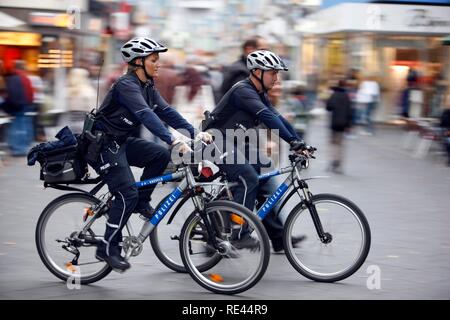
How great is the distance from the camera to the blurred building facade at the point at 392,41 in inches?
998

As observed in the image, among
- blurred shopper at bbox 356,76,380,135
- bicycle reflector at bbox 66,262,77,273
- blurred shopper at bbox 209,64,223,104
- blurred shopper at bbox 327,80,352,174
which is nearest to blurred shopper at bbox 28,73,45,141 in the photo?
blurred shopper at bbox 209,64,223,104

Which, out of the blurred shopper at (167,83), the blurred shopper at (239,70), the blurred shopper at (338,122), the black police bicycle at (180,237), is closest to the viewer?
the black police bicycle at (180,237)

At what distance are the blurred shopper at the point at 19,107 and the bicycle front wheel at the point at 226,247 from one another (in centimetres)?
921

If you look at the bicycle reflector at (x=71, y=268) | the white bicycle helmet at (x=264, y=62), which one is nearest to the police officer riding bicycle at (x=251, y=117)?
the white bicycle helmet at (x=264, y=62)

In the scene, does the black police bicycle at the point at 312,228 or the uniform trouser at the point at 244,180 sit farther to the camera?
the uniform trouser at the point at 244,180

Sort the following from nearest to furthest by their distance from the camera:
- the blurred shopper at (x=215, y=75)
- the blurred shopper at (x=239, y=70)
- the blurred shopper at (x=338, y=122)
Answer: the blurred shopper at (x=239, y=70) → the blurred shopper at (x=338, y=122) → the blurred shopper at (x=215, y=75)

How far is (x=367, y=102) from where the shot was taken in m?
23.5

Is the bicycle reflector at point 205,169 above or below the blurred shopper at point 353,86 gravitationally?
above

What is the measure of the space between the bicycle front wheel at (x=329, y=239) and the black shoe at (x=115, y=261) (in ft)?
4.26

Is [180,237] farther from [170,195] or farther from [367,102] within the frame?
[367,102]

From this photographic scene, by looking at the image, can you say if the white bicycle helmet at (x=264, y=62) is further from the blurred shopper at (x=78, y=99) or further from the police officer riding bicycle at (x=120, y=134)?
the blurred shopper at (x=78, y=99)

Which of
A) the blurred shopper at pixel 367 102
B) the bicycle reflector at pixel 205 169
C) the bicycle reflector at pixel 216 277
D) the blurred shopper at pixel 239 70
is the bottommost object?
the blurred shopper at pixel 367 102

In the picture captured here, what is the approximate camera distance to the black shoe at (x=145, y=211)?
6422 mm
